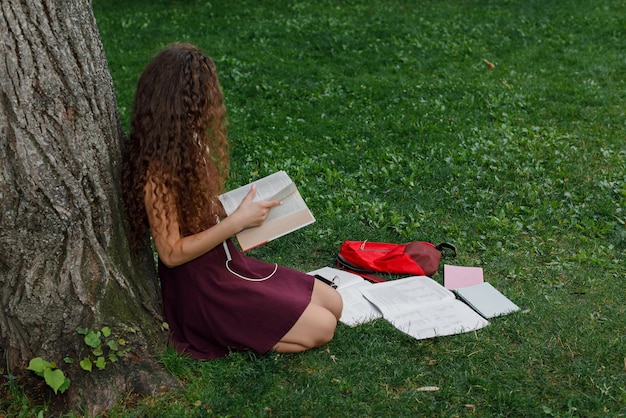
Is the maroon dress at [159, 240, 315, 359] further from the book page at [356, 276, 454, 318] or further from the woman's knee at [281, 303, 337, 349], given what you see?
the book page at [356, 276, 454, 318]

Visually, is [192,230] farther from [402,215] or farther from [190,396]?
[402,215]

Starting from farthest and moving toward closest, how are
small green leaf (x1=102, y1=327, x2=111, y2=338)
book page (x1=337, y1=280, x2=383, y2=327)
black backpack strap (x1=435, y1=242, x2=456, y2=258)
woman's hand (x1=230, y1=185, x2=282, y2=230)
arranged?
black backpack strap (x1=435, y1=242, x2=456, y2=258), book page (x1=337, y1=280, x2=383, y2=327), woman's hand (x1=230, y1=185, x2=282, y2=230), small green leaf (x1=102, y1=327, x2=111, y2=338)

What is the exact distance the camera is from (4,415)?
3400mm

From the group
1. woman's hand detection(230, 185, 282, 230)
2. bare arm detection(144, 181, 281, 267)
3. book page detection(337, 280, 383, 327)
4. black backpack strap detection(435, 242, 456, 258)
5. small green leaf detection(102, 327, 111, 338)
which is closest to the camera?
small green leaf detection(102, 327, 111, 338)

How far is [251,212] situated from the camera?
3744mm

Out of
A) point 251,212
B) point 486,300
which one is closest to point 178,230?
point 251,212

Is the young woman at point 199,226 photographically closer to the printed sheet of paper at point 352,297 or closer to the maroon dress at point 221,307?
the maroon dress at point 221,307

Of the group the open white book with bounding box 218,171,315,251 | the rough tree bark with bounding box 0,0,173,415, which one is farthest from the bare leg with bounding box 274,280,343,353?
the rough tree bark with bounding box 0,0,173,415

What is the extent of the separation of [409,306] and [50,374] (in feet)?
6.58

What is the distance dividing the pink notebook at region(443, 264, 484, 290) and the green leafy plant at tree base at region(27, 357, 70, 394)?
2.40 m

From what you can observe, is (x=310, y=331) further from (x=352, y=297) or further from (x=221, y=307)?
(x=352, y=297)

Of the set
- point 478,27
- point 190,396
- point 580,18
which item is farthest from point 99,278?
point 580,18

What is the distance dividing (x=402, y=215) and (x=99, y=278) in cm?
281

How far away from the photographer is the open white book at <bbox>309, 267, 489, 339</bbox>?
426 centimetres
